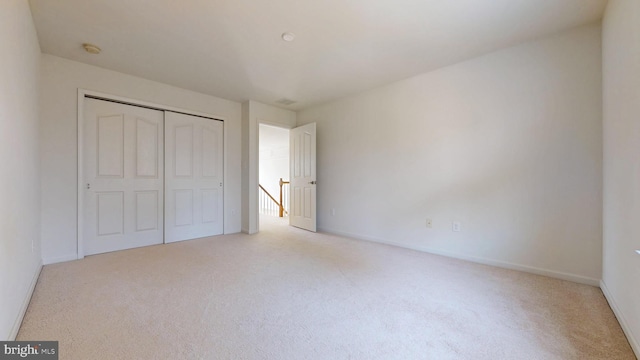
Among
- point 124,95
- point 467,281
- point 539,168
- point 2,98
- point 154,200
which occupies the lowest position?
point 467,281

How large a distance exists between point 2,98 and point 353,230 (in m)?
3.92

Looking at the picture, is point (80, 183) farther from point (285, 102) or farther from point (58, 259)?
point (285, 102)

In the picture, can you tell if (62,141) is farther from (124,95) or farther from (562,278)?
(562,278)

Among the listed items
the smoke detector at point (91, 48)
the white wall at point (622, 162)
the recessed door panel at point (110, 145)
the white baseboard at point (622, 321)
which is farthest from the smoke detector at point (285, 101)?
the white baseboard at point (622, 321)

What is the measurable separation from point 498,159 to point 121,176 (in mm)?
4680

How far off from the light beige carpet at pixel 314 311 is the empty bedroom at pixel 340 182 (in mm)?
21

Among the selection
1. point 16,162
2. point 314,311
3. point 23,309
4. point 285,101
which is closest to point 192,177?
point 285,101

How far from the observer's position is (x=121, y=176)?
3486 millimetres

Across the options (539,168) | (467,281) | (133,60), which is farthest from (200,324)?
(539,168)

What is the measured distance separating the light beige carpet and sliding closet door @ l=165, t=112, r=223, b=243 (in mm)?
1043

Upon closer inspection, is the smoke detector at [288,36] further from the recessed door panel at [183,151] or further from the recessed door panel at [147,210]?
the recessed door panel at [147,210]

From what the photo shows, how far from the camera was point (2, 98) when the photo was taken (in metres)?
1.45

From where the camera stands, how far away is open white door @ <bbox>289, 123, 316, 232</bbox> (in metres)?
4.76

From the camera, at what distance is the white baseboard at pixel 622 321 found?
143cm
